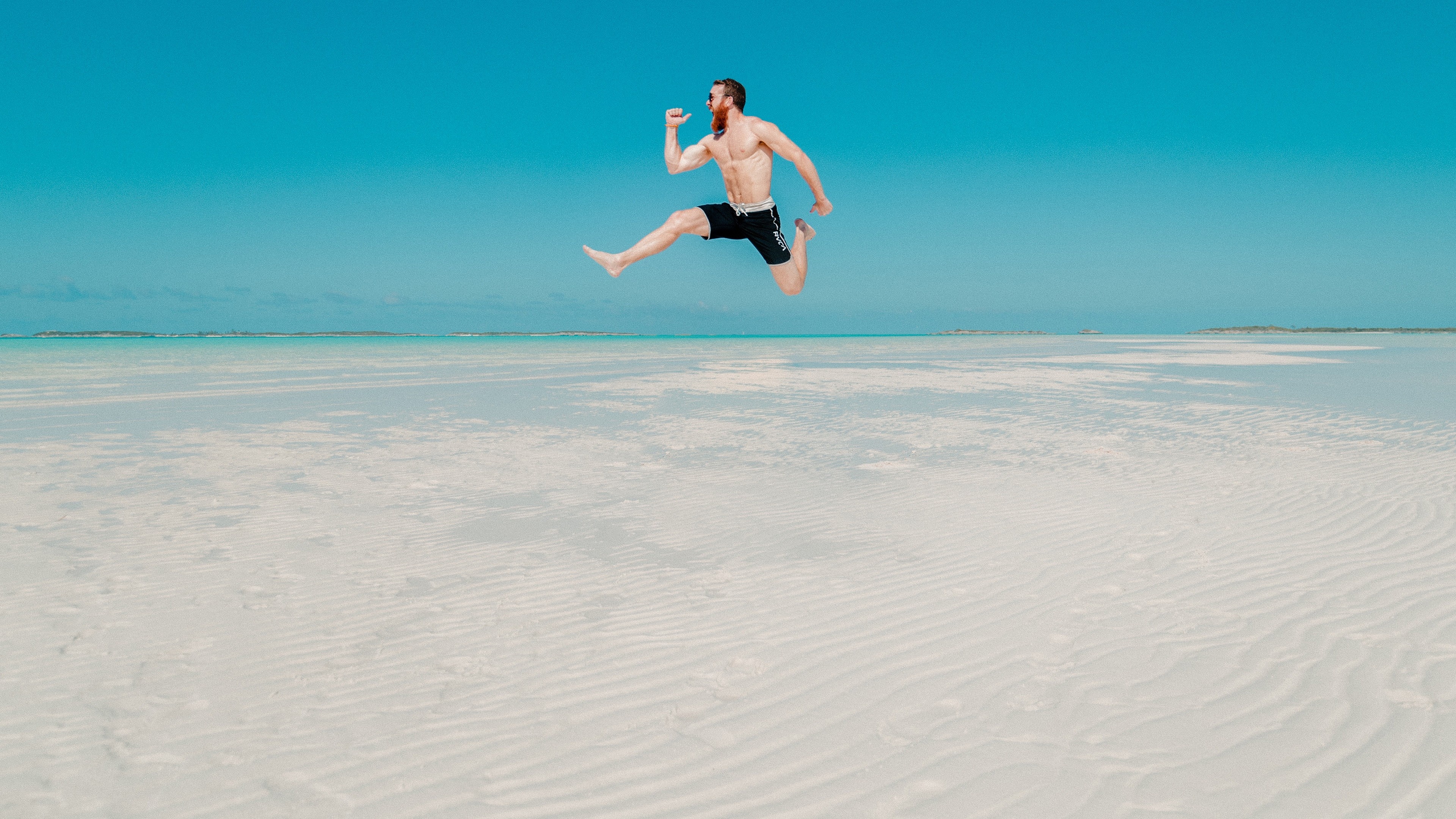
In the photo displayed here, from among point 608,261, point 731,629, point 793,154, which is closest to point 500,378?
point 608,261

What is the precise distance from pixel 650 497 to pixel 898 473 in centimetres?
251

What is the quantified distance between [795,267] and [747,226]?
50 cm

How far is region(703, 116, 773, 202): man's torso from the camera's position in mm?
4555

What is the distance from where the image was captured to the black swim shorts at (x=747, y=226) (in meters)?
4.70

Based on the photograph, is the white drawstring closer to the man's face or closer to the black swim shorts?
the black swim shorts

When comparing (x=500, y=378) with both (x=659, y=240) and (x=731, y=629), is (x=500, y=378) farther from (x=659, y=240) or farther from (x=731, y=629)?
(x=731, y=629)

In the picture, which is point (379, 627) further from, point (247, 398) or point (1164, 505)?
point (247, 398)

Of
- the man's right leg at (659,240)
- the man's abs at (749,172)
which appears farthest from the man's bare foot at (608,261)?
the man's abs at (749,172)

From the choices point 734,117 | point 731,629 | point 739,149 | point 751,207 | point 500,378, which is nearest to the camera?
point 731,629

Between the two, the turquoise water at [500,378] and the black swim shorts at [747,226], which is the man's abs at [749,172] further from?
the turquoise water at [500,378]

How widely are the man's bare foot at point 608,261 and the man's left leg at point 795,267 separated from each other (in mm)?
965

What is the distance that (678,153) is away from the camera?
475 centimetres

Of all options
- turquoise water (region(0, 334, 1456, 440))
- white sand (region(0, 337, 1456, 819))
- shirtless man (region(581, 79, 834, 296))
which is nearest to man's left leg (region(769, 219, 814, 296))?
shirtless man (region(581, 79, 834, 296))

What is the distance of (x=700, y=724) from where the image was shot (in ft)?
9.76
